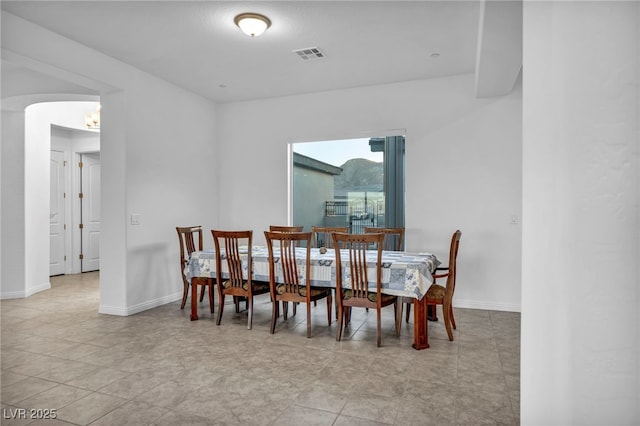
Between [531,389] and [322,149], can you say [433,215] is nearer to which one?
[322,149]

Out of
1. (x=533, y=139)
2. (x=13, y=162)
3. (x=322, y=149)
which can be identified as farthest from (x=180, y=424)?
(x=13, y=162)

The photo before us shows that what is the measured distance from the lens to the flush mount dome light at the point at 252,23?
3.16 meters

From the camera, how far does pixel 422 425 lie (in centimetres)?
204

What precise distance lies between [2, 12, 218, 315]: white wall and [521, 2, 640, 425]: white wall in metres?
Result: 4.11

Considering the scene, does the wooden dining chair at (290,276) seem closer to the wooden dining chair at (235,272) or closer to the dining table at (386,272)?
the dining table at (386,272)

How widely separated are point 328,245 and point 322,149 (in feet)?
5.32

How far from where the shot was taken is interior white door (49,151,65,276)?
6762 mm

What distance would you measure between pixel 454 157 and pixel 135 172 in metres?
3.78

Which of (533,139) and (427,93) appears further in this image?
(427,93)

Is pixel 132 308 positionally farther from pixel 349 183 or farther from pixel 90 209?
pixel 90 209

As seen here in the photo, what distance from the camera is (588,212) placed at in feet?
3.19

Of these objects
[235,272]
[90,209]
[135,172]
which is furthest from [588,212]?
[90,209]

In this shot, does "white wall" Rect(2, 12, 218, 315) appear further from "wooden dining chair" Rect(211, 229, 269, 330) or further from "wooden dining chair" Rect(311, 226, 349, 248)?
"wooden dining chair" Rect(311, 226, 349, 248)

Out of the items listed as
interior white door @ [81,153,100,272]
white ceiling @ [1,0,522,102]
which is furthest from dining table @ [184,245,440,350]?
interior white door @ [81,153,100,272]
